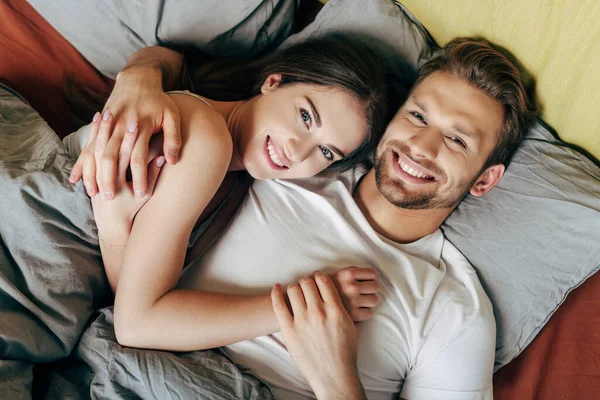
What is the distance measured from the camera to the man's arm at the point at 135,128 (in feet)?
3.09

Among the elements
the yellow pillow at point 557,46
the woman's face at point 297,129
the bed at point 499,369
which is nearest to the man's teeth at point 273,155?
the woman's face at point 297,129

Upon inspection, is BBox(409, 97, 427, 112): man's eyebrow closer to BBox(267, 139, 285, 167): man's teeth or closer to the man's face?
the man's face

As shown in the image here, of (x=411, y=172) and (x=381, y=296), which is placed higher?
(x=411, y=172)

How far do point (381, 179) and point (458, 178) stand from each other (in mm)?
185

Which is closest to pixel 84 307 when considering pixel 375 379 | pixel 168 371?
pixel 168 371

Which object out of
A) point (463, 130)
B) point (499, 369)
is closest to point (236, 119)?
point (463, 130)

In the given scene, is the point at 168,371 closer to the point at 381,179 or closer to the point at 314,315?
the point at 314,315

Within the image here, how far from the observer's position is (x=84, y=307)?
1.08 metres

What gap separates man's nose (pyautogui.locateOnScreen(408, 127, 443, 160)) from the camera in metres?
1.17

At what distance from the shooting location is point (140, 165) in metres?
0.94

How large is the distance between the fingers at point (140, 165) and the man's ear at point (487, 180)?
2.64 ft

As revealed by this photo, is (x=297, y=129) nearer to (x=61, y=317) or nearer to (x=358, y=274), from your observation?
(x=358, y=274)

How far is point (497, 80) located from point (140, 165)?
848 mm

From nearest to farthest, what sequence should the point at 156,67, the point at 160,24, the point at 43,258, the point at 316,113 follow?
1. the point at 43,258
2. the point at 316,113
3. the point at 156,67
4. the point at 160,24
